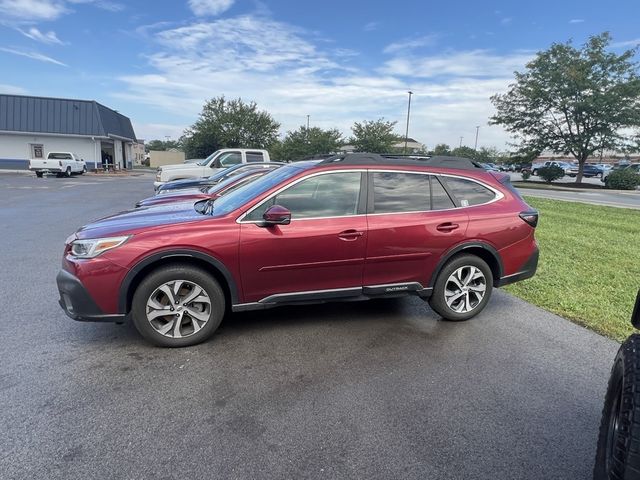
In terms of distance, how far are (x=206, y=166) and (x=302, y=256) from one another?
12.4 m

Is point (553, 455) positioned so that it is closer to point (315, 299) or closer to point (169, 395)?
point (315, 299)

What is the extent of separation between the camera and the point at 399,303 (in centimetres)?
503

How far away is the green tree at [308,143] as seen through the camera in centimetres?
4150

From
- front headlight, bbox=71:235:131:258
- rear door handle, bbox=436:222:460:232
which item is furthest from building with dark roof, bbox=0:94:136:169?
rear door handle, bbox=436:222:460:232

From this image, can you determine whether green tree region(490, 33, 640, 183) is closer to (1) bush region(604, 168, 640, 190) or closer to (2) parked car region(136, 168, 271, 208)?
(1) bush region(604, 168, 640, 190)

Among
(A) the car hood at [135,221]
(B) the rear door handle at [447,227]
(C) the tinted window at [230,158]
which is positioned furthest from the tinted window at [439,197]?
(C) the tinted window at [230,158]

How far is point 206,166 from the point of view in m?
15.2

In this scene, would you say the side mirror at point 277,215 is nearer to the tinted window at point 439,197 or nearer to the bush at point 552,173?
the tinted window at point 439,197

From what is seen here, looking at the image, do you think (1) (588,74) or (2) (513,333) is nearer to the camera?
(2) (513,333)

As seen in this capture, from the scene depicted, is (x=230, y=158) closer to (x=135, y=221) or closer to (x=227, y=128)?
(x=135, y=221)

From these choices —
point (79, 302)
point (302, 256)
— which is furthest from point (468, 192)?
point (79, 302)

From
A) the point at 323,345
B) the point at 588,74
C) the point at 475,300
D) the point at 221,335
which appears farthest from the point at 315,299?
the point at 588,74

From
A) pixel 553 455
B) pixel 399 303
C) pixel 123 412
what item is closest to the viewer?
pixel 553 455

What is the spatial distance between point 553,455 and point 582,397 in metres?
0.84
